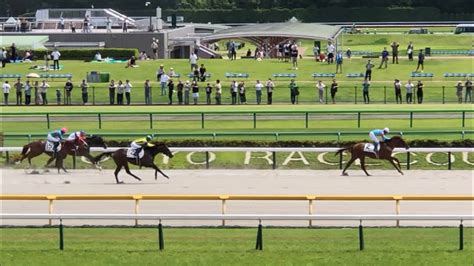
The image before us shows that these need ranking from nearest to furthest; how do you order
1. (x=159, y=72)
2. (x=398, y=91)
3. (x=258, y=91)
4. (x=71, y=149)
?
1. (x=71, y=149)
2. (x=398, y=91)
3. (x=258, y=91)
4. (x=159, y=72)

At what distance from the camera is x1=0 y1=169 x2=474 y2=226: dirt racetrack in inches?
698

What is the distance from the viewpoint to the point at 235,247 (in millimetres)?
14453

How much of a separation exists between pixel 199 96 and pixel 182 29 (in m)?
21.2

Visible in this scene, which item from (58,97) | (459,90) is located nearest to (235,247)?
(459,90)

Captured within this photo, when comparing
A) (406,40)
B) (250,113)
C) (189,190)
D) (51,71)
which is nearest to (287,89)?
(250,113)

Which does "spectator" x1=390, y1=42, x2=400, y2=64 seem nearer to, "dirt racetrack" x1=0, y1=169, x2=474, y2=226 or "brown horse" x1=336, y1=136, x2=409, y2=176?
"dirt racetrack" x1=0, y1=169, x2=474, y2=226

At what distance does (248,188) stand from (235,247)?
6.18 metres

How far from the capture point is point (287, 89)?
120 feet

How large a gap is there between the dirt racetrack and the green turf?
0.85m

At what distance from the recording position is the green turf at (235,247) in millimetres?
13516

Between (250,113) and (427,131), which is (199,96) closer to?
(250,113)

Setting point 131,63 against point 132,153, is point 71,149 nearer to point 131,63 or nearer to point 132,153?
point 132,153

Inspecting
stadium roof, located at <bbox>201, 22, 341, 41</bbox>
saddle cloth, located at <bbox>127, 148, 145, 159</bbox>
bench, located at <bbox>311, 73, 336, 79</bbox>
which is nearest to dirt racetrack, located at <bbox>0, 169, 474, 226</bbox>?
saddle cloth, located at <bbox>127, 148, 145, 159</bbox>

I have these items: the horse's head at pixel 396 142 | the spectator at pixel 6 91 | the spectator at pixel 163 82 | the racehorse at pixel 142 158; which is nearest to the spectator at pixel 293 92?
the spectator at pixel 163 82
